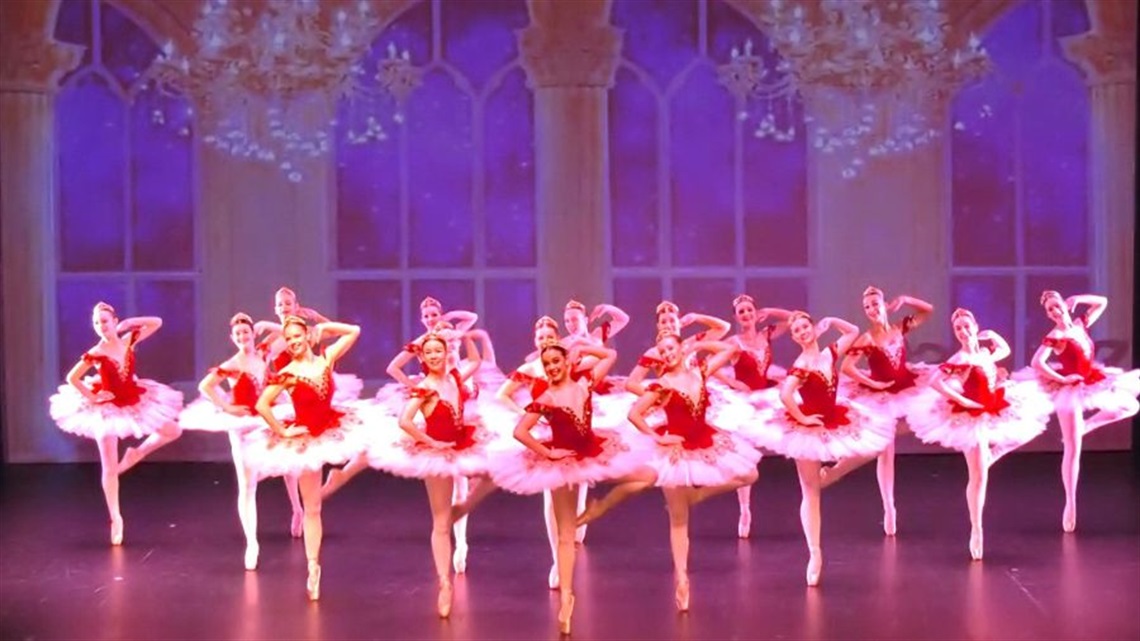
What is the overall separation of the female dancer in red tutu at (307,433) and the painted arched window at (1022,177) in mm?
5457

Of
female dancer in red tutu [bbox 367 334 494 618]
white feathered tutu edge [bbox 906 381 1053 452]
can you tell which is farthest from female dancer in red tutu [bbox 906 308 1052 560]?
female dancer in red tutu [bbox 367 334 494 618]

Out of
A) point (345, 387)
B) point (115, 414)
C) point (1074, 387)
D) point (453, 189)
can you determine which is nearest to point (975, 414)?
point (1074, 387)

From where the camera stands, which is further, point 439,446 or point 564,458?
point 439,446

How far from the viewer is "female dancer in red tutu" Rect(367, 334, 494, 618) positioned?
5.96 metres

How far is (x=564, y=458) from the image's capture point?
18.9ft

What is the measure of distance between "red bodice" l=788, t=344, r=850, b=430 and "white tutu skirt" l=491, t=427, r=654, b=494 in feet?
3.09

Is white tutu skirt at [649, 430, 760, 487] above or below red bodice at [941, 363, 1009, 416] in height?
below

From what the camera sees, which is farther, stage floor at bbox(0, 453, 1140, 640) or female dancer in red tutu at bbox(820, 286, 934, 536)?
female dancer in red tutu at bbox(820, 286, 934, 536)

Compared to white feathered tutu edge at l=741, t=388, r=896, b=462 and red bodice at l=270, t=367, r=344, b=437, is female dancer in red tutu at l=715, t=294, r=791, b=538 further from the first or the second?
red bodice at l=270, t=367, r=344, b=437

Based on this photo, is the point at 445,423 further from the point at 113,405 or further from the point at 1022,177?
the point at 1022,177

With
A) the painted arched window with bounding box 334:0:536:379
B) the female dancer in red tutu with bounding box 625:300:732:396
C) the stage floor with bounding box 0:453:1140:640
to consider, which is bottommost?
the stage floor with bounding box 0:453:1140:640

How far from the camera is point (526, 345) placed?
10.5 metres

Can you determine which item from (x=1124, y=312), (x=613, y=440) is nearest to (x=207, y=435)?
(x=613, y=440)

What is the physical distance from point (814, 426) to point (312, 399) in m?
2.11
